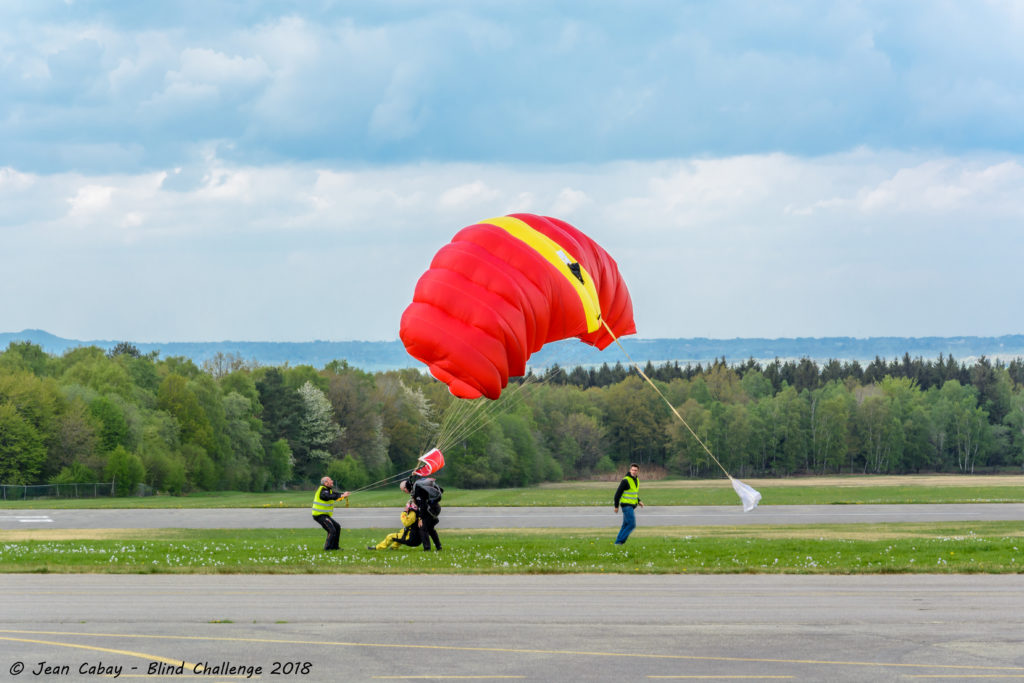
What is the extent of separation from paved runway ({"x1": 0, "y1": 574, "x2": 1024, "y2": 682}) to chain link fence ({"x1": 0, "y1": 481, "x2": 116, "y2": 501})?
43934 mm

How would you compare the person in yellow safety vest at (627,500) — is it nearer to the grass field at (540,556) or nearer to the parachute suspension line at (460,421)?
the grass field at (540,556)

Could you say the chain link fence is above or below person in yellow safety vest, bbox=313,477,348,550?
below

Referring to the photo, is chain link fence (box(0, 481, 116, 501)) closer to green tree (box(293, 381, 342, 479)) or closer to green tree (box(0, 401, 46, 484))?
green tree (box(0, 401, 46, 484))

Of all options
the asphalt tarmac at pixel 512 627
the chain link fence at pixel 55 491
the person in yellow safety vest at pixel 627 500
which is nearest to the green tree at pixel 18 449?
the chain link fence at pixel 55 491

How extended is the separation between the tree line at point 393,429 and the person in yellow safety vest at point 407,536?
48109mm

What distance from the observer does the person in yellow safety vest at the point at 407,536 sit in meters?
21.6

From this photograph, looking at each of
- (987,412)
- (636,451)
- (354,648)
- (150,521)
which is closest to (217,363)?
(636,451)

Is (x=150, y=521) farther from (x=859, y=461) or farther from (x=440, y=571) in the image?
(x=859, y=461)

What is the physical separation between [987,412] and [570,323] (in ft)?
352

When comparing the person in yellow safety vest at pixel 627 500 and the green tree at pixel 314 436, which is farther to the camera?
the green tree at pixel 314 436

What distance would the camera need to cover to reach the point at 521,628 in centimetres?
1258

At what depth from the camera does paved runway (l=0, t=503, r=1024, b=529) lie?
3316cm

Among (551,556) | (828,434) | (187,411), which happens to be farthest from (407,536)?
(828,434)

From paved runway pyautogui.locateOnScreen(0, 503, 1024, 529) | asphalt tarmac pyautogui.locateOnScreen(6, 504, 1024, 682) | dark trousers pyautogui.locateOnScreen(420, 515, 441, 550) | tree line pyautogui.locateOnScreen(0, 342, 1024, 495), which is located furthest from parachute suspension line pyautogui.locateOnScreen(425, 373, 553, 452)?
tree line pyautogui.locateOnScreen(0, 342, 1024, 495)
